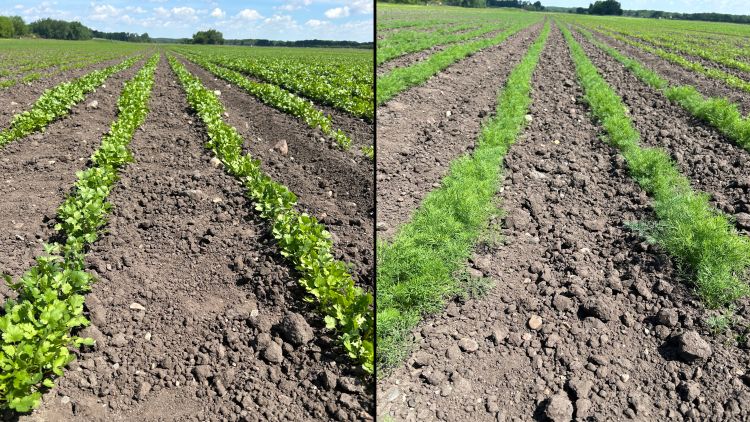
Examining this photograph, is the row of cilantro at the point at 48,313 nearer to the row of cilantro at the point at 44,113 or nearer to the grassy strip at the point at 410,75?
the row of cilantro at the point at 44,113

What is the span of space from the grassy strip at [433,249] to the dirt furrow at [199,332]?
448 millimetres

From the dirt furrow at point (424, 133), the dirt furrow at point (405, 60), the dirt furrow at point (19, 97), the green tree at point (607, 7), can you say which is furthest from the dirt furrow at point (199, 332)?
the green tree at point (607, 7)

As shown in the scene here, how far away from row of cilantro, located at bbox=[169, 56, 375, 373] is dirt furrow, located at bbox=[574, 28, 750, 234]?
4113mm

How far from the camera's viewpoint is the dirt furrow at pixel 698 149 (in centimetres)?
595

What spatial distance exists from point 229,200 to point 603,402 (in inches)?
182

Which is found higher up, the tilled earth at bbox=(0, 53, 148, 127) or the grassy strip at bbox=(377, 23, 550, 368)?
the tilled earth at bbox=(0, 53, 148, 127)

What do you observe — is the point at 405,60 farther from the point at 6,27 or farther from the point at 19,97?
the point at 6,27

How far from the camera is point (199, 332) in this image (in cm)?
392

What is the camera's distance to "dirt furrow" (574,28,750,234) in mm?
5945

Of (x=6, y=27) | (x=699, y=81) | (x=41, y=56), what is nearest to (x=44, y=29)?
(x=6, y=27)

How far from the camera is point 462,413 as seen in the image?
2.92m

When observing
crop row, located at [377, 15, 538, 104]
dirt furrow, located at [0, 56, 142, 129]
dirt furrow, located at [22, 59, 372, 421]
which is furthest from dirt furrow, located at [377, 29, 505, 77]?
dirt furrow, located at [0, 56, 142, 129]

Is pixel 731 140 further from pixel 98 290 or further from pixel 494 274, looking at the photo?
pixel 98 290

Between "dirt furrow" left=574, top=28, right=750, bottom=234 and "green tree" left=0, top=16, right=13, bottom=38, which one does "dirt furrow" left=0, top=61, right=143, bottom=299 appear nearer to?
"dirt furrow" left=574, top=28, right=750, bottom=234
